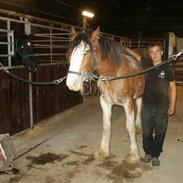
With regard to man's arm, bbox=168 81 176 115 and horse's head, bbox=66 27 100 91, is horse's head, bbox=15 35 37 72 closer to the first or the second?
horse's head, bbox=66 27 100 91

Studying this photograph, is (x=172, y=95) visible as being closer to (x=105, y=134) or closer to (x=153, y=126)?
(x=153, y=126)

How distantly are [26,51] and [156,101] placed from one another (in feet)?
6.55

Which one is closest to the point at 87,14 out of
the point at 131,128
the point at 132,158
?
the point at 131,128

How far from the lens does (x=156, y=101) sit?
10.6 ft

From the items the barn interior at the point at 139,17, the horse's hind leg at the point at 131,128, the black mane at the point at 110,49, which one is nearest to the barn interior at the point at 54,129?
the horse's hind leg at the point at 131,128

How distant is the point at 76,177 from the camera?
308 cm

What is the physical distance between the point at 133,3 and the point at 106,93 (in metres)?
13.4

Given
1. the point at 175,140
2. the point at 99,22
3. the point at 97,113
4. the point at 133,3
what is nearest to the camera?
the point at 175,140

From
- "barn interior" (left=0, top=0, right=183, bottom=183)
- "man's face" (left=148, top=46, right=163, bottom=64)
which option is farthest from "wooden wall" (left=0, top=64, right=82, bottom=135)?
"man's face" (left=148, top=46, right=163, bottom=64)

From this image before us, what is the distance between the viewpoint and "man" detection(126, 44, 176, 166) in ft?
10.3

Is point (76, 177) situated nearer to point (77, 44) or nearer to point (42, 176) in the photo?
point (42, 176)

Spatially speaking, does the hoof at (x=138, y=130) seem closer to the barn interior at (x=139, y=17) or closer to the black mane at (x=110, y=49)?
the black mane at (x=110, y=49)

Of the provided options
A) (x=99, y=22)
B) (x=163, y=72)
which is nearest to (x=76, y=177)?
(x=163, y=72)

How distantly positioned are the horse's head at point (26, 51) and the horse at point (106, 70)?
46.7 inches
